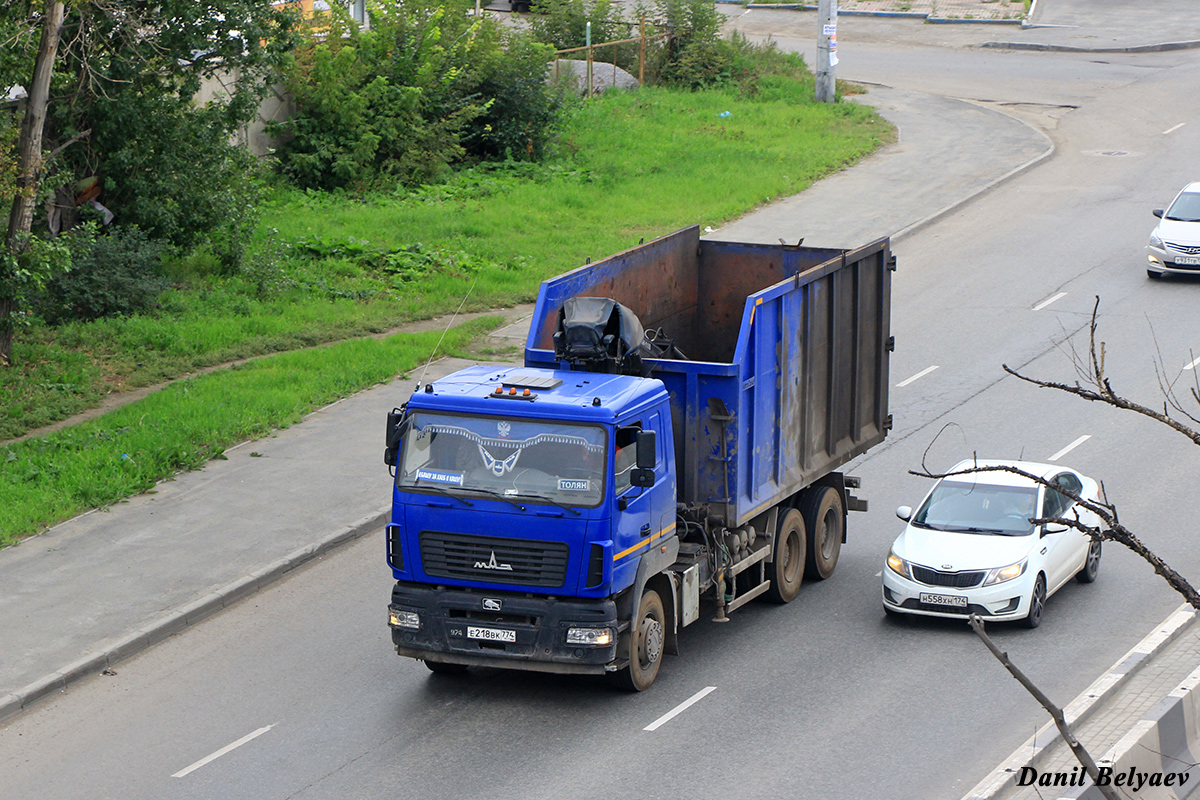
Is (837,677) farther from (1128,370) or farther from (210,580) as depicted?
(1128,370)

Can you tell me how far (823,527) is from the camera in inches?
607

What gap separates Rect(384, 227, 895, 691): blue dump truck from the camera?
11.7m

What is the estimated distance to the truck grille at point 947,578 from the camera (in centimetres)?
1388

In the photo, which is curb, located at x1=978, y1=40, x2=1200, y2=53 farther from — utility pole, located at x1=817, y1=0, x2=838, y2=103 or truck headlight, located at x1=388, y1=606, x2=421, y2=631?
truck headlight, located at x1=388, y1=606, x2=421, y2=631

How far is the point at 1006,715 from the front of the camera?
12.0 meters

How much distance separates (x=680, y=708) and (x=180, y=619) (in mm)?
5112

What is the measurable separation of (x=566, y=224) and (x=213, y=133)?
28.7 ft

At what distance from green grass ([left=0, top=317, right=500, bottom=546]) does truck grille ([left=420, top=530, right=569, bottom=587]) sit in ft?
20.7

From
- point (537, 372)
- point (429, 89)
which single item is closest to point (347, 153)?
point (429, 89)

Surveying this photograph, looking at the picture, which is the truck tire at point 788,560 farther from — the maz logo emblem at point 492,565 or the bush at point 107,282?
the bush at point 107,282

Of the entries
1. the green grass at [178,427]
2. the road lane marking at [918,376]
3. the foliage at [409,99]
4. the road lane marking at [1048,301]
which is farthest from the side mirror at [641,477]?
the foliage at [409,99]

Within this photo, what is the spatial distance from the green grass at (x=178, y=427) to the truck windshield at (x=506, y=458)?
6.30 meters

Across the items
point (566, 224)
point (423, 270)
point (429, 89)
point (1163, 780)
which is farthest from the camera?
point (429, 89)

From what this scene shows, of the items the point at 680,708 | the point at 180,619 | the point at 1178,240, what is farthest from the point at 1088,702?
the point at 1178,240
